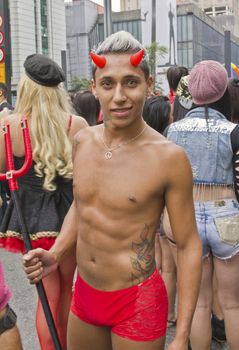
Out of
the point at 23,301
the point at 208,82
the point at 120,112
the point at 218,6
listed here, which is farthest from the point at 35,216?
the point at 218,6

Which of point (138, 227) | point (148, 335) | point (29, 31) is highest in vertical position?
point (29, 31)

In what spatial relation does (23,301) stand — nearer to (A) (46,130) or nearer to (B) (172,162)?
(A) (46,130)

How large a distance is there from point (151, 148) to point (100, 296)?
64 cm

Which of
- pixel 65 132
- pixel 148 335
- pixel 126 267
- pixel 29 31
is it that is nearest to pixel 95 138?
pixel 126 267

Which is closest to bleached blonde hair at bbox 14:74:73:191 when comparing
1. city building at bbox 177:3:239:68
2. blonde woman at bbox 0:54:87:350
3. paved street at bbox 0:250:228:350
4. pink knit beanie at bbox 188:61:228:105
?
blonde woman at bbox 0:54:87:350

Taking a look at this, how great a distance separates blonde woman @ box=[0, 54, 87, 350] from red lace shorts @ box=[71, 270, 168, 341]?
1.14 meters

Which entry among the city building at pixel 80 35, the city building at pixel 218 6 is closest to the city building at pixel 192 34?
the city building at pixel 80 35

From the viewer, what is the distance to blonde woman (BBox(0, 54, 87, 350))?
3590 millimetres

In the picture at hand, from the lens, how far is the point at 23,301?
5.35m

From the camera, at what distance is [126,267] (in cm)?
240

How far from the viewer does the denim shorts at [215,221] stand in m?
3.49

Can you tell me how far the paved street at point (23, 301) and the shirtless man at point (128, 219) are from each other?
2014mm

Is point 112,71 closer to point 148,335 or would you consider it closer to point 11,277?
point 148,335

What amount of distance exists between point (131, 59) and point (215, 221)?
1447 mm
